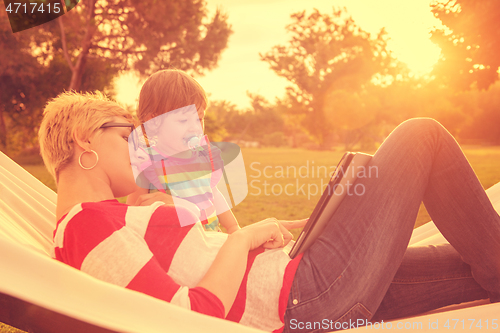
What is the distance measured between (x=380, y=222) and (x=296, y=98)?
3167 cm

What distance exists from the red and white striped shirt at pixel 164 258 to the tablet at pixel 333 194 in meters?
0.08

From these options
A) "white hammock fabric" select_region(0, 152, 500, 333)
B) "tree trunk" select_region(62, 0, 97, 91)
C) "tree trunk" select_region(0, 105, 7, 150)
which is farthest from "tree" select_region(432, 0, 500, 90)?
"tree trunk" select_region(0, 105, 7, 150)

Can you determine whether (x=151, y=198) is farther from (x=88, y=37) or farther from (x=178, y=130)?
(x=88, y=37)

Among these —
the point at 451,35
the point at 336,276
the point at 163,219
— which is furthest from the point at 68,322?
the point at 451,35

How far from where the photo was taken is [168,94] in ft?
5.31

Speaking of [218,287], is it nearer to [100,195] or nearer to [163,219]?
[163,219]

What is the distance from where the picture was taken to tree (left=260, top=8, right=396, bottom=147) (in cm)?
2953

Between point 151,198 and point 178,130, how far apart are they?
1.20 ft

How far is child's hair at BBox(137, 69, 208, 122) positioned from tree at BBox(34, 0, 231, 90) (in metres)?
12.6

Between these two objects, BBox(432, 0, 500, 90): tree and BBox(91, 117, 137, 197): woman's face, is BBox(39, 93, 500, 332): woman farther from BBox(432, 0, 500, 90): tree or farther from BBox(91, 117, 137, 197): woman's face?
BBox(432, 0, 500, 90): tree

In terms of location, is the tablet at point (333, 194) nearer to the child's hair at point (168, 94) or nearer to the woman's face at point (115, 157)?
the woman's face at point (115, 157)

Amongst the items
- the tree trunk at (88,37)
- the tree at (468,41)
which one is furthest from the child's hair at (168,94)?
the tree trunk at (88,37)

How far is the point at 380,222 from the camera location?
3.94 ft

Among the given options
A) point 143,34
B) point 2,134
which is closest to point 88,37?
point 143,34
